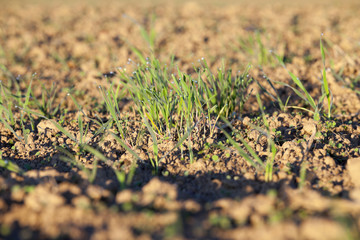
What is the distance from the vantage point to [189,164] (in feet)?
5.77

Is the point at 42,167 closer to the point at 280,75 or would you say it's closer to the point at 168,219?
the point at 168,219

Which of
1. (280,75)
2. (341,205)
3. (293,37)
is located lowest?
(341,205)

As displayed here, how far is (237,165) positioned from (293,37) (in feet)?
7.56

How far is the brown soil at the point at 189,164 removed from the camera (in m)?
1.21

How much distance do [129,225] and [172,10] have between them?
3.99 metres

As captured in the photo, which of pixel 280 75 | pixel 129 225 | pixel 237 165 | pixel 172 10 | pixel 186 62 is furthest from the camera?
pixel 172 10

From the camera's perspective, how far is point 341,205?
1203mm

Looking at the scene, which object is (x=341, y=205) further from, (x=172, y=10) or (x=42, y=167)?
(x=172, y=10)

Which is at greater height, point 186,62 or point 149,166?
point 186,62

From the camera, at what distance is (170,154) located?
6.01 ft

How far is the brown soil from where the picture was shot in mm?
1213

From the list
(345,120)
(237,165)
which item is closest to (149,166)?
(237,165)

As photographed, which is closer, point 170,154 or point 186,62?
point 170,154

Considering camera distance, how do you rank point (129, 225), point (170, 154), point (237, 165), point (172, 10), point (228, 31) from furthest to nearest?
point (172, 10) → point (228, 31) → point (170, 154) → point (237, 165) → point (129, 225)
